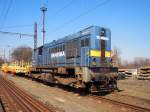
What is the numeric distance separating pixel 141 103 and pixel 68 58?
6331mm

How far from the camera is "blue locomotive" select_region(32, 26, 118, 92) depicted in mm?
13484

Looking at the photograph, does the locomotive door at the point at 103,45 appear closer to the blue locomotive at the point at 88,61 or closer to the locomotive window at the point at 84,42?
the blue locomotive at the point at 88,61

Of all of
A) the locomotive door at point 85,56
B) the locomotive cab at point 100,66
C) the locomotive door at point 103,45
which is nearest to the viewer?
the locomotive cab at point 100,66

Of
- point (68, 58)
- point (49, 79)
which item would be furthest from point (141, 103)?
point (49, 79)

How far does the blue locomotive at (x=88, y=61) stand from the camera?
44.2 feet

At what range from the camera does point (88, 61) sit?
537 inches

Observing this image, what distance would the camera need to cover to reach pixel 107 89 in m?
14.1

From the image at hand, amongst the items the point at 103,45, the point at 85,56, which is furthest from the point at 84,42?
the point at 103,45

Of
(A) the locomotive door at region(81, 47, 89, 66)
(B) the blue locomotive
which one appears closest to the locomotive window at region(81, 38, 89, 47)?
(B) the blue locomotive

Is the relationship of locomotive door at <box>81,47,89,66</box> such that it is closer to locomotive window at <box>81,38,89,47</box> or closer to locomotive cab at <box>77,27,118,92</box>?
locomotive cab at <box>77,27,118,92</box>

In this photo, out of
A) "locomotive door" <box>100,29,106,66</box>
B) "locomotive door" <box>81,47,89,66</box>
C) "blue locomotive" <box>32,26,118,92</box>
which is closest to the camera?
"blue locomotive" <box>32,26,118,92</box>

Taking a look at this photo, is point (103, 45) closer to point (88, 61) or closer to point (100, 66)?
point (100, 66)

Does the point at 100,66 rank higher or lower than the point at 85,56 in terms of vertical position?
lower

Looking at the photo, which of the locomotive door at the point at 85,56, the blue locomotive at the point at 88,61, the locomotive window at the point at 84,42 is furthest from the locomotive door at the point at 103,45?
the locomotive door at the point at 85,56
